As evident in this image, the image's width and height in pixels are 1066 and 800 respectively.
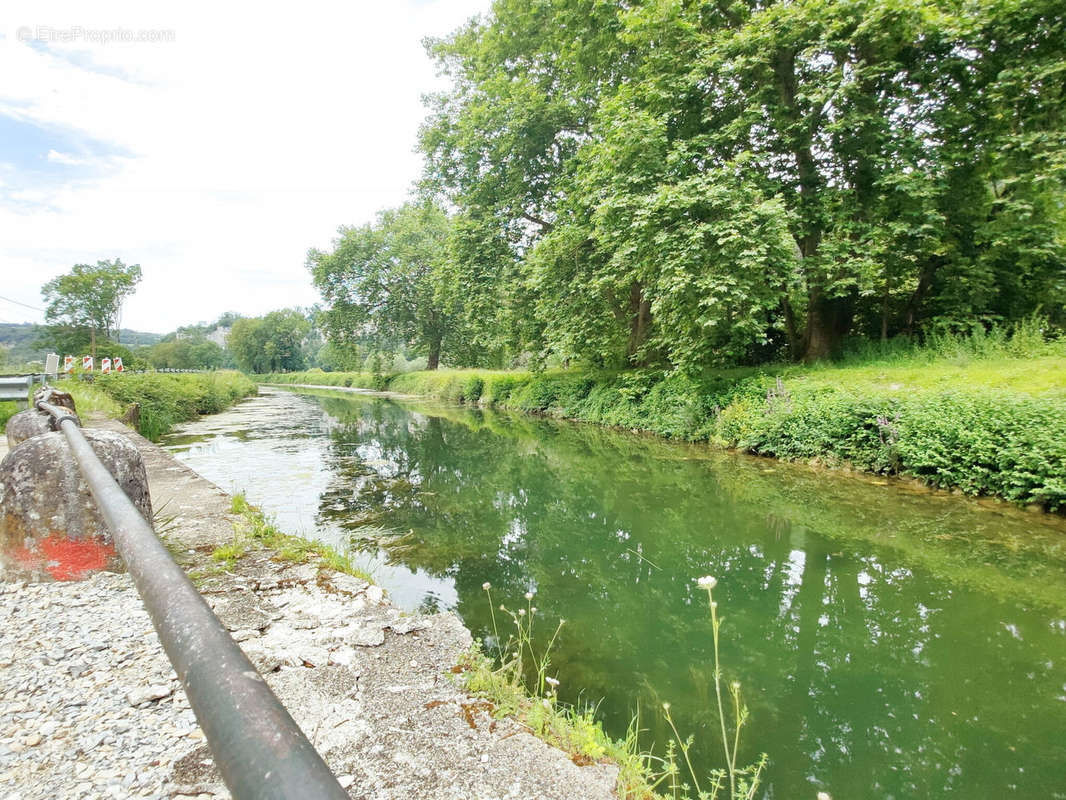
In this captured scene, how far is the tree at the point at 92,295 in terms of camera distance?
157 feet

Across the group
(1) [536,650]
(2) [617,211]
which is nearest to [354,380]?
(2) [617,211]

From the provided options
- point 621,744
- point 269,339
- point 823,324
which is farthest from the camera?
point 269,339

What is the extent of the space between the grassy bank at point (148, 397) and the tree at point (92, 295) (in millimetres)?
41721

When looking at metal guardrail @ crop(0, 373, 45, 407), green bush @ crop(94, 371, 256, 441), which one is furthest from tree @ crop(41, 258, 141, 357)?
metal guardrail @ crop(0, 373, 45, 407)

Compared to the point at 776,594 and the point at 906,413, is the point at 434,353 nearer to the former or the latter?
the point at 906,413

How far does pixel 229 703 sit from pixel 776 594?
4.62 m

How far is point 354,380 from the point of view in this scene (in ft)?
167

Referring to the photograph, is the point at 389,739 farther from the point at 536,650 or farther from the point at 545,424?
the point at 545,424

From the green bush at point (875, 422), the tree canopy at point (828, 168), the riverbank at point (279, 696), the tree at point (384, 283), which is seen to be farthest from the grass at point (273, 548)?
the tree at point (384, 283)

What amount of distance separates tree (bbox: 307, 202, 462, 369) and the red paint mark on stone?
32.3 m

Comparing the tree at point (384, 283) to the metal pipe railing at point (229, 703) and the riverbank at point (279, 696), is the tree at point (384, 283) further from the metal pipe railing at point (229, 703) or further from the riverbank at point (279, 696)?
the metal pipe railing at point (229, 703)

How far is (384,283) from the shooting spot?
35938mm

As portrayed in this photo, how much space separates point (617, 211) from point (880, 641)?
396 inches

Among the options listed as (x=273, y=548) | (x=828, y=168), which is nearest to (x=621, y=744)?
(x=273, y=548)
